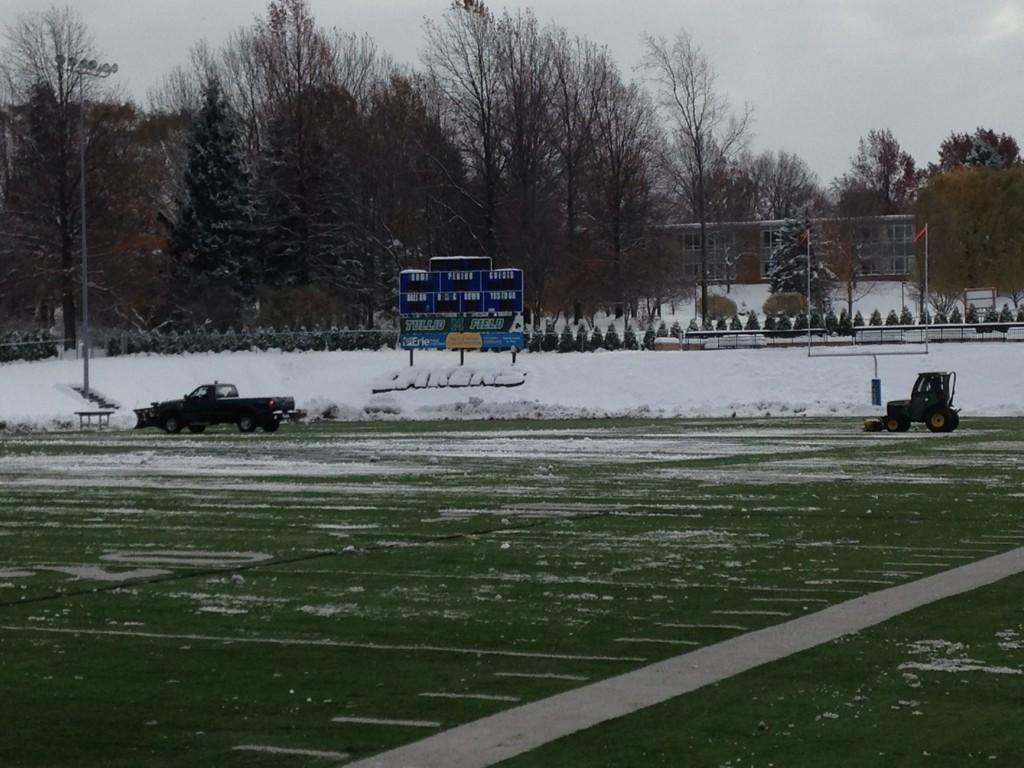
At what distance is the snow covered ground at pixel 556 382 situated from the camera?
58.7 metres

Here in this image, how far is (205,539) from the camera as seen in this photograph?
1775 cm

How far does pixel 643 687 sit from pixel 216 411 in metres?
42.2

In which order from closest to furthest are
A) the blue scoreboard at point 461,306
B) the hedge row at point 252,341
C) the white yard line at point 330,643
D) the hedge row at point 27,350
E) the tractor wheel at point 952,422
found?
1. the white yard line at point 330,643
2. the tractor wheel at point 952,422
3. the blue scoreboard at point 461,306
4. the hedge row at point 27,350
5. the hedge row at point 252,341

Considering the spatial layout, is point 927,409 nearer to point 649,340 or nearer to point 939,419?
point 939,419

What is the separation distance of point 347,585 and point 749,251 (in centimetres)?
13806

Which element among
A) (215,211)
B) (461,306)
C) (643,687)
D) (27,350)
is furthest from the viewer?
(215,211)

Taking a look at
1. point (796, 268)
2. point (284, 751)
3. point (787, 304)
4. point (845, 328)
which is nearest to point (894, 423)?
point (845, 328)

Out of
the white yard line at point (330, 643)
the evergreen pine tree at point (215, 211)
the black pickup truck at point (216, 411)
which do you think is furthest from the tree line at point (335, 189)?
the white yard line at point (330, 643)

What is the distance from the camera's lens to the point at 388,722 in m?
8.69

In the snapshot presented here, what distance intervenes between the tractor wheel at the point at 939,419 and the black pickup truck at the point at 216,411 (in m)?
19.8

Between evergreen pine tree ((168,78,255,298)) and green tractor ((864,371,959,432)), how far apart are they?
2099 inches

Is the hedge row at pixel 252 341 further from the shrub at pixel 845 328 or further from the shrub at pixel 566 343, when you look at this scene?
the shrub at pixel 845 328

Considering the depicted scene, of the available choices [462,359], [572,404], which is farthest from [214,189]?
[572,404]

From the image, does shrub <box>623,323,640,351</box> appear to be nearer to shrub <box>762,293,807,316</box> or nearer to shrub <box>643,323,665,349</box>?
shrub <box>643,323,665,349</box>
